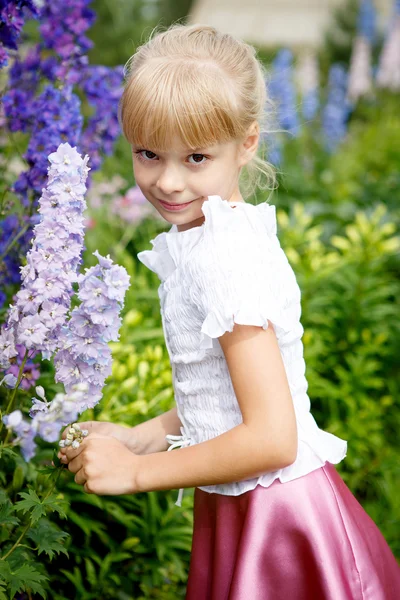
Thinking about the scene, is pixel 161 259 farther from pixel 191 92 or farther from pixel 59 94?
pixel 59 94

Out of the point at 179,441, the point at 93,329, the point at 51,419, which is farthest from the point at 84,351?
the point at 179,441

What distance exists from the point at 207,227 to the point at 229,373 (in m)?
0.29

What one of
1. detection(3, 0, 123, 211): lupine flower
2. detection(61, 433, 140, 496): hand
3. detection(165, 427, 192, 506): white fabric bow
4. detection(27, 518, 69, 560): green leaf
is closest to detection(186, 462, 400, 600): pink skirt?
detection(165, 427, 192, 506): white fabric bow

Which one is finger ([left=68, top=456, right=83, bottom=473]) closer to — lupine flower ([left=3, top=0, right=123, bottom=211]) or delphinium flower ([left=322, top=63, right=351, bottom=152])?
lupine flower ([left=3, top=0, right=123, bottom=211])

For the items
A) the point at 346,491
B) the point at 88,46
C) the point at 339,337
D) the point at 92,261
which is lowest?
the point at 346,491

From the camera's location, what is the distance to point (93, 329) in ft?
4.48

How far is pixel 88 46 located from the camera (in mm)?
2783

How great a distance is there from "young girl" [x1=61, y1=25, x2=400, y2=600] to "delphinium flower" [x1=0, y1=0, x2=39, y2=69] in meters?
0.63

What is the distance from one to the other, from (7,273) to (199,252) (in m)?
1.12

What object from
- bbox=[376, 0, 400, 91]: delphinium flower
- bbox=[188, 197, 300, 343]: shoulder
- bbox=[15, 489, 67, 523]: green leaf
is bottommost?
bbox=[15, 489, 67, 523]: green leaf

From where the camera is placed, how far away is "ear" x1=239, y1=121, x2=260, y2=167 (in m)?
1.57

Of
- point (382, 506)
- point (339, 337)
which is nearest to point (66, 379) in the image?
point (382, 506)

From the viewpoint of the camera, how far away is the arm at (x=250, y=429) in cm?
134

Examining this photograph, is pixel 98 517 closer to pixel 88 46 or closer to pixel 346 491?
pixel 346 491
